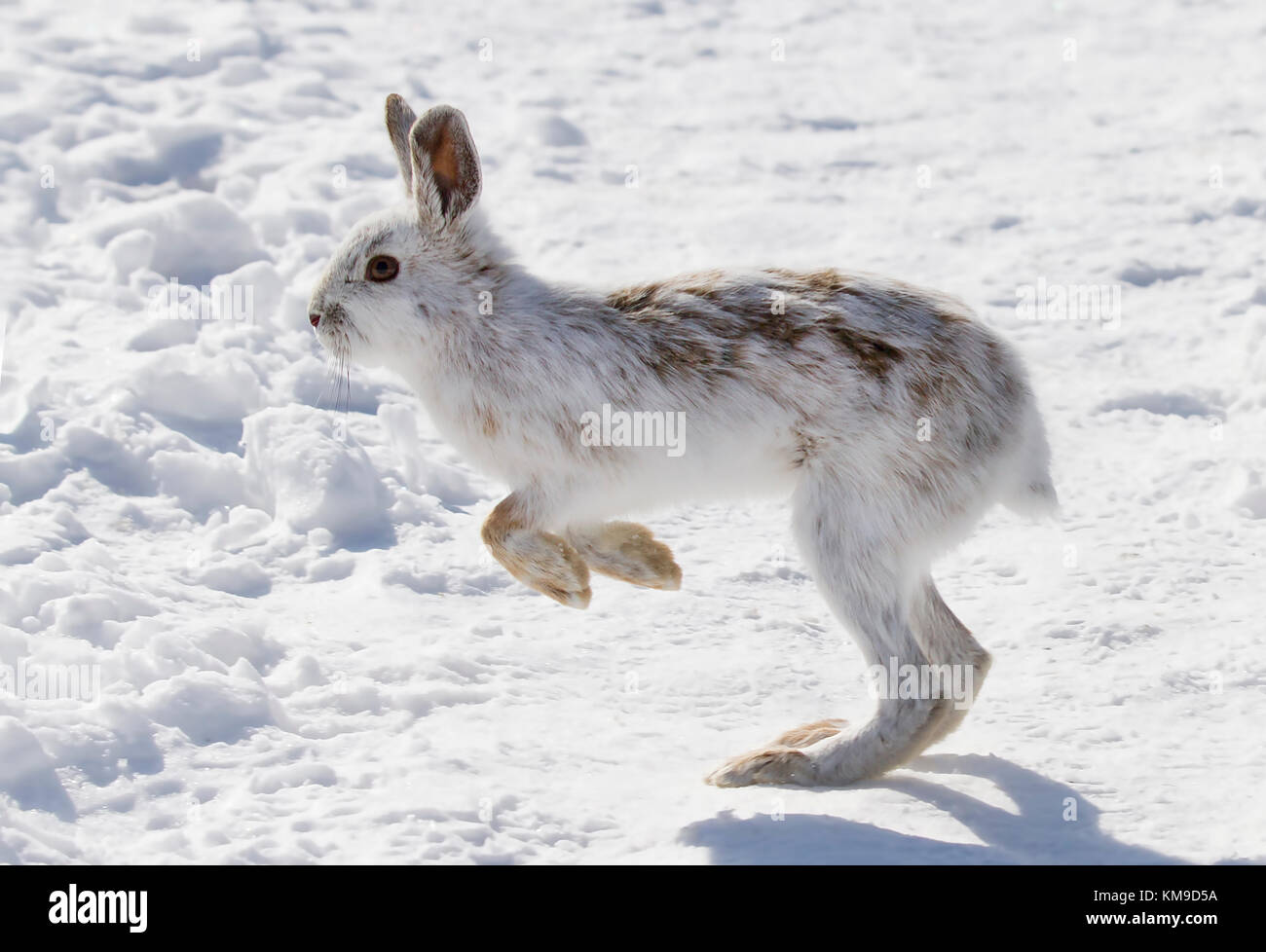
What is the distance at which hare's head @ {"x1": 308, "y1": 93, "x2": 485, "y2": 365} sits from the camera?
4.83 m

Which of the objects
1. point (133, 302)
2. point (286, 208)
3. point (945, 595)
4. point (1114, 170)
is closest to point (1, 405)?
point (133, 302)

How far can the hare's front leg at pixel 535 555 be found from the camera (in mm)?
4695

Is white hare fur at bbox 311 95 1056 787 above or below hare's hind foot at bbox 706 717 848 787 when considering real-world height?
above

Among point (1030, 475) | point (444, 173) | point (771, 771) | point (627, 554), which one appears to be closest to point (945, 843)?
point (771, 771)

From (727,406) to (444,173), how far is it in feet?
3.83

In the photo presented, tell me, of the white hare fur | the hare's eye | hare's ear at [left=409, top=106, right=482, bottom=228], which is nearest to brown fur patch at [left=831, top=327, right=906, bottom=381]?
the white hare fur

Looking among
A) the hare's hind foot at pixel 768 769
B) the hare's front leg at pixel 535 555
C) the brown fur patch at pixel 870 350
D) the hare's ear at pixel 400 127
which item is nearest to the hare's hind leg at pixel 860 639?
the hare's hind foot at pixel 768 769

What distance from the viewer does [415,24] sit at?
1123 cm

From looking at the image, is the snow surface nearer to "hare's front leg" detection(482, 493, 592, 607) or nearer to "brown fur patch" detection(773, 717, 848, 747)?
"brown fur patch" detection(773, 717, 848, 747)

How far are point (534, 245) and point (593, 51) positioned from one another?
9.71ft

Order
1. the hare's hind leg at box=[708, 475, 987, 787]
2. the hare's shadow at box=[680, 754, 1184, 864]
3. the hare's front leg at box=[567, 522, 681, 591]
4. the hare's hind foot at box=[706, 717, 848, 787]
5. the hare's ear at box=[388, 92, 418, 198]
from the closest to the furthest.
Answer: the hare's shadow at box=[680, 754, 1184, 864]
the hare's hind leg at box=[708, 475, 987, 787]
the hare's hind foot at box=[706, 717, 848, 787]
the hare's front leg at box=[567, 522, 681, 591]
the hare's ear at box=[388, 92, 418, 198]

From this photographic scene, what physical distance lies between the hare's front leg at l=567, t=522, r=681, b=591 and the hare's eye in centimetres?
96

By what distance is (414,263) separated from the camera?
4898 millimetres

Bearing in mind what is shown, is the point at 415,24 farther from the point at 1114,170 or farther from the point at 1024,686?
the point at 1024,686
